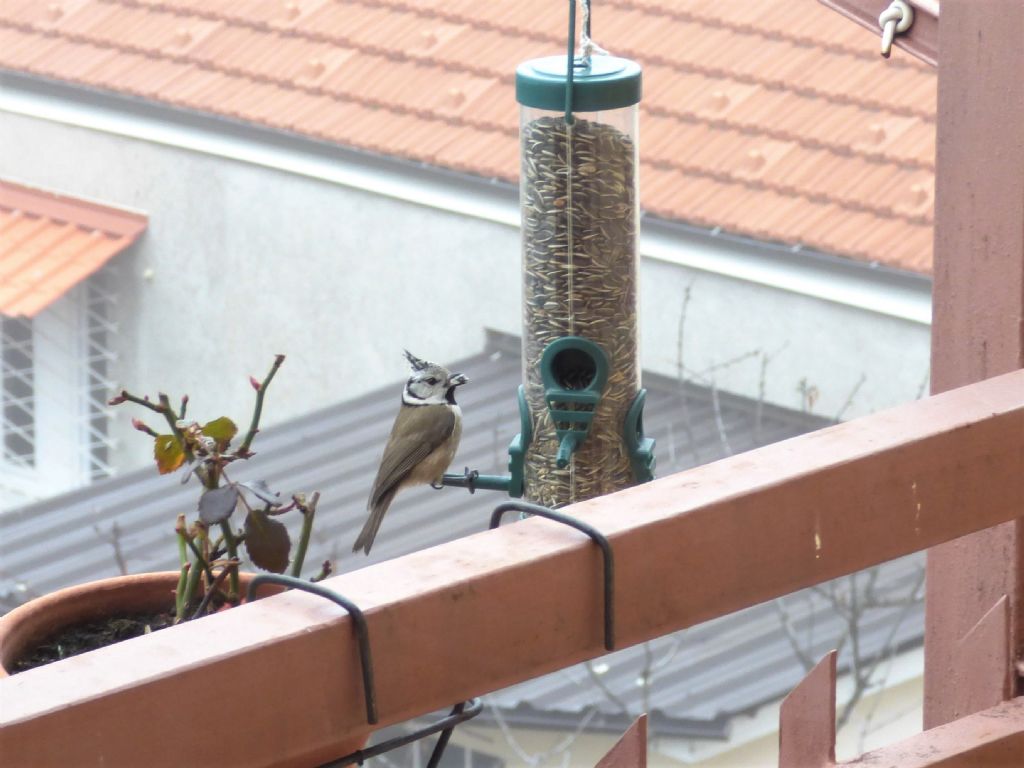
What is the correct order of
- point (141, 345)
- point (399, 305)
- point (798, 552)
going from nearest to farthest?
point (798, 552) < point (399, 305) < point (141, 345)

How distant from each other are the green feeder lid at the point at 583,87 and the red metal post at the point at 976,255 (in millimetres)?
462

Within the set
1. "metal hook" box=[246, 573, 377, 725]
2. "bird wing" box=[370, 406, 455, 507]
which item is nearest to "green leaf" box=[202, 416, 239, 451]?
"metal hook" box=[246, 573, 377, 725]

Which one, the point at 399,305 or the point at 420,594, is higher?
the point at 399,305

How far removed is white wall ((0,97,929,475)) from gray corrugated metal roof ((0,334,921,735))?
0.14 metres

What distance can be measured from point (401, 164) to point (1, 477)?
1.89 metres

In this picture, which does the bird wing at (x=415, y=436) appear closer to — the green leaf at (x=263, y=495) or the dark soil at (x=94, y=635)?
the dark soil at (x=94, y=635)

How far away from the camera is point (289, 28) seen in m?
5.13

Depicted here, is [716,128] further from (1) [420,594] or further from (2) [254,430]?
(1) [420,594]

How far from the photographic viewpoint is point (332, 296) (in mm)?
4938

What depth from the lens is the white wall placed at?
14.4ft

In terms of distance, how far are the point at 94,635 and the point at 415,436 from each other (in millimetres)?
1251

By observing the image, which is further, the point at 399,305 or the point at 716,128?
the point at 399,305

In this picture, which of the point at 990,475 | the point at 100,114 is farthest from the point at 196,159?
the point at 990,475

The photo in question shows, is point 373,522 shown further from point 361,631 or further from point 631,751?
point 361,631
